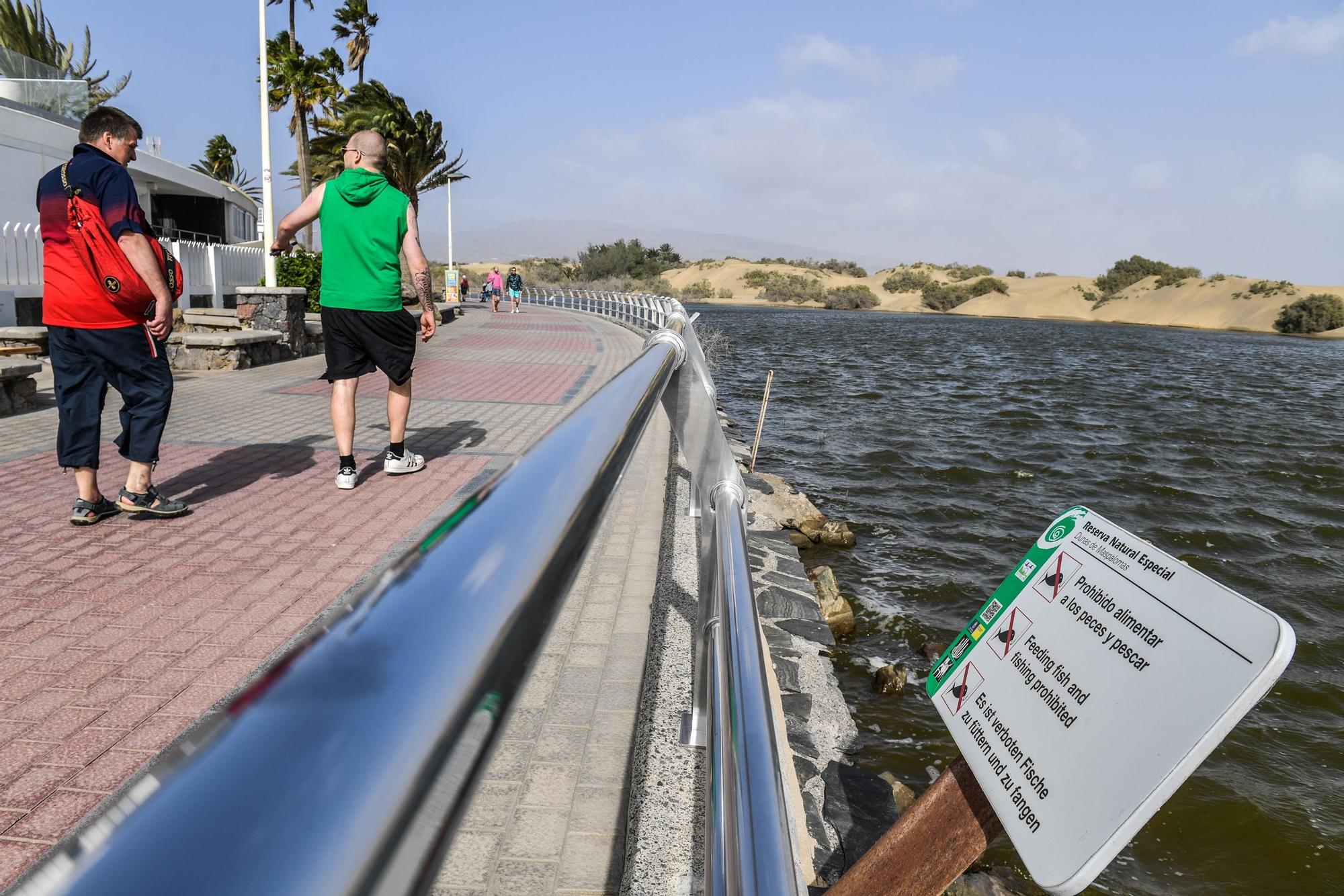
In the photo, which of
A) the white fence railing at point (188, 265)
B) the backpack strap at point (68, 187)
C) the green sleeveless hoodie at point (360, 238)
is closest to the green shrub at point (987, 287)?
the white fence railing at point (188, 265)

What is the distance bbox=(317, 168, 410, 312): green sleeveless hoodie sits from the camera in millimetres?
5543

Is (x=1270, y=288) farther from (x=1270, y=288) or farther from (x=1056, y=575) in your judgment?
(x=1056, y=575)

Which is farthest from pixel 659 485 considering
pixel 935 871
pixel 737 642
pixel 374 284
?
pixel 737 642

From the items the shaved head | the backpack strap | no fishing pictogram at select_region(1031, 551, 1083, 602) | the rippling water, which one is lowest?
the rippling water

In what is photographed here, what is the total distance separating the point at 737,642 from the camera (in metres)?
1.45

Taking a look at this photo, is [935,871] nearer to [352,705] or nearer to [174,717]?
[352,705]

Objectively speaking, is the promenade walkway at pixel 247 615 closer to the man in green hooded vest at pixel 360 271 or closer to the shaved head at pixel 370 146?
the man in green hooded vest at pixel 360 271

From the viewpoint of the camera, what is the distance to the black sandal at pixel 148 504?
4.98 m

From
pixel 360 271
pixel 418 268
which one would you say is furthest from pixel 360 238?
pixel 418 268

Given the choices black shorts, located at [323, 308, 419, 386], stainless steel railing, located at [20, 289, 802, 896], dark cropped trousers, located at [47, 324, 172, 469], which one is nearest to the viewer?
stainless steel railing, located at [20, 289, 802, 896]

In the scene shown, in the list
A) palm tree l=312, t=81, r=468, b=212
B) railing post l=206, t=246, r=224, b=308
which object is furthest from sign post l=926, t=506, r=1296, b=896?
palm tree l=312, t=81, r=468, b=212

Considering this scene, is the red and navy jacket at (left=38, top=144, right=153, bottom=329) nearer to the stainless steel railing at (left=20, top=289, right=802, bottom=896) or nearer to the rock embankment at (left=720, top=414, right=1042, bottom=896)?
the rock embankment at (left=720, top=414, right=1042, bottom=896)

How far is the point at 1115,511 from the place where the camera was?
11570 millimetres

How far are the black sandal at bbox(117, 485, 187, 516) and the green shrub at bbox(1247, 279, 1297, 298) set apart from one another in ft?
314
